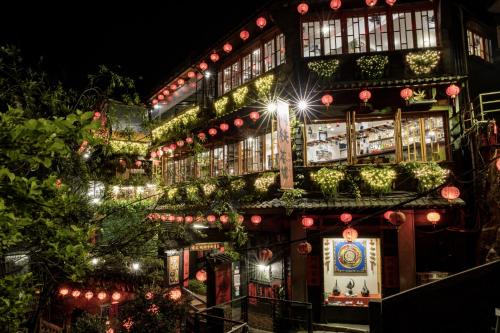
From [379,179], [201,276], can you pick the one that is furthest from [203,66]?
[379,179]

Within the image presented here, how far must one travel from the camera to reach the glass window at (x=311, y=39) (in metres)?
14.9

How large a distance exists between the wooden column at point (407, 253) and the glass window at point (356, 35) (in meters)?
6.75

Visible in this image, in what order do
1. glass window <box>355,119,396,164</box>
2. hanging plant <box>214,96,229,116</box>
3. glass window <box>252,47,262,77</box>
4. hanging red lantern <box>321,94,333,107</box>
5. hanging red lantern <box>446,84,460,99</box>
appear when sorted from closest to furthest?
hanging red lantern <box>446,84,460,99</box> < hanging red lantern <box>321,94,333,107</box> < glass window <box>355,119,396,164</box> < glass window <box>252,47,262,77</box> < hanging plant <box>214,96,229,116</box>

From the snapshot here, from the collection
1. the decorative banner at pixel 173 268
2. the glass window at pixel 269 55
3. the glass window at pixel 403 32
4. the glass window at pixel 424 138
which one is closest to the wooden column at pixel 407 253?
the glass window at pixel 424 138

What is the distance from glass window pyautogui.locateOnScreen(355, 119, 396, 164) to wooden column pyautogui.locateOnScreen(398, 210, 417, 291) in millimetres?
3617

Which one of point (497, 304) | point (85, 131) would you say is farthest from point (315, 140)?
point (85, 131)

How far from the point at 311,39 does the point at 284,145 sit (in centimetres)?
501

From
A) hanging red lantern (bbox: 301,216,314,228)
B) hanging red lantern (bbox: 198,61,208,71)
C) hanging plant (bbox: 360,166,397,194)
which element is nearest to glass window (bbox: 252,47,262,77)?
hanging red lantern (bbox: 198,61,208,71)

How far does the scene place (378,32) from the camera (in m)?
14.3

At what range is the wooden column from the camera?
13.2 meters

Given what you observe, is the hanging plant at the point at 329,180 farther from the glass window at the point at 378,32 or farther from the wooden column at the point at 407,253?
the glass window at the point at 378,32

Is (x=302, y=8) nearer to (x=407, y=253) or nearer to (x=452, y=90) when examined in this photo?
(x=452, y=90)

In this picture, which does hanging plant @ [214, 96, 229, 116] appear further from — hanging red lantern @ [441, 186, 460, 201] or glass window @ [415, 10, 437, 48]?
hanging red lantern @ [441, 186, 460, 201]

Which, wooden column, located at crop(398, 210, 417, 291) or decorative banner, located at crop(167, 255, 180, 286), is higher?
wooden column, located at crop(398, 210, 417, 291)
